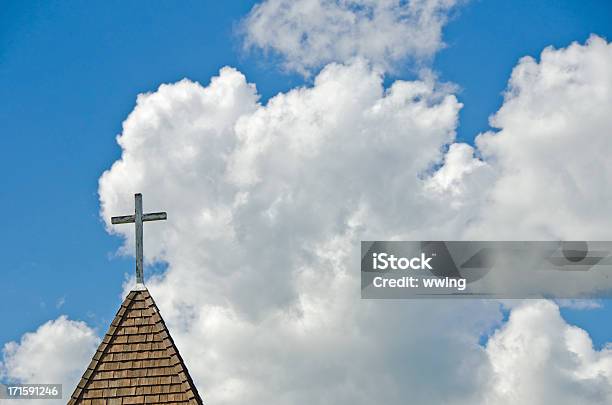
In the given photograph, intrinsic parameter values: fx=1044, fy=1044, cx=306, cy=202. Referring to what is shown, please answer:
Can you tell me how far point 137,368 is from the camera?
17.0 m

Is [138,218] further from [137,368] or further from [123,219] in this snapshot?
[137,368]

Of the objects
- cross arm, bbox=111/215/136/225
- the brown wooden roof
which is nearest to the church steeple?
the brown wooden roof

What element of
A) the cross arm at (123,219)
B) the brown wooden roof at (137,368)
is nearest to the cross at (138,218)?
the cross arm at (123,219)

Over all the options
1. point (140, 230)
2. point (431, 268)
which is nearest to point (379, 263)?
point (431, 268)

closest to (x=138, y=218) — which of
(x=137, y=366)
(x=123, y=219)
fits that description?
(x=123, y=219)

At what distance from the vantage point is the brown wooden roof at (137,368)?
16.8 metres

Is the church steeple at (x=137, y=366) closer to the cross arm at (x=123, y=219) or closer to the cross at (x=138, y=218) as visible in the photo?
the cross at (x=138, y=218)

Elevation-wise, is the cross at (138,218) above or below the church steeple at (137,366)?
above

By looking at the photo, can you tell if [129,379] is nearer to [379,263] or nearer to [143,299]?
[143,299]

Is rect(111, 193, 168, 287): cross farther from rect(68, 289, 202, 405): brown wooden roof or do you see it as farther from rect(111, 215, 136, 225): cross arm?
rect(68, 289, 202, 405): brown wooden roof

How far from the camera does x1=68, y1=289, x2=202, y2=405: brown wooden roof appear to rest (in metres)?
16.8

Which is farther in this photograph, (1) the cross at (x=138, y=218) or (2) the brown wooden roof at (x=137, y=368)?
(1) the cross at (x=138, y=218)

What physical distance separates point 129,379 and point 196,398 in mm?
1165

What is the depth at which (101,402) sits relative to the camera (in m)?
16.8
